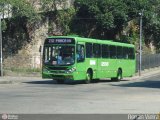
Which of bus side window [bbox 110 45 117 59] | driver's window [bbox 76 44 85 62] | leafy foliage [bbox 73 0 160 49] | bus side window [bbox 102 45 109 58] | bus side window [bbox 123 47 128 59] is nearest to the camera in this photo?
driver's window [bbox 76 44 85 62]

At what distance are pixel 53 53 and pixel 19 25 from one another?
20.0 meters

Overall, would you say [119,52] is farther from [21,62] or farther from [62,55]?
[21,62]

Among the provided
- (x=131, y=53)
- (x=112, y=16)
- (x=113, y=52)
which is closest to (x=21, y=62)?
(x=112, y=16)

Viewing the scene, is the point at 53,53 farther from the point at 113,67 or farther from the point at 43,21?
the point at 43,21

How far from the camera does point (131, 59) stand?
43781 mm

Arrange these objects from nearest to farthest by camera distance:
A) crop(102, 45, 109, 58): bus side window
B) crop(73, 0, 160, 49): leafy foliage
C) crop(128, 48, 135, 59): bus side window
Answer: crop(102, 45, 109, 58): bus side window < crop(128, 48, 135, 59): bus side window < crop(73, 0, 160, 49): leafy foliage

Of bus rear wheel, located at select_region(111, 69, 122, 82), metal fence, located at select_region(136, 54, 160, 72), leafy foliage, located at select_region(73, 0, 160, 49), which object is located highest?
leafy foliage, located at select_region(73, 0, 160, 49)

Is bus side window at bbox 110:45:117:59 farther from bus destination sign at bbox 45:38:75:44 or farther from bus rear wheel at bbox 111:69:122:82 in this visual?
bus destination sign at bbox 45:38:75:44

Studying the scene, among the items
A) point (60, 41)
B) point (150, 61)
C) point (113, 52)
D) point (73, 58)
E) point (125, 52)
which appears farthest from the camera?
point (150, 61)

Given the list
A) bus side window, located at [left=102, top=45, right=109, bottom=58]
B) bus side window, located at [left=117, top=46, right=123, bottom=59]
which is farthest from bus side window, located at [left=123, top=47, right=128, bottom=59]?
bus side window, located at [left=102, top=45, right=109, bottom=58]

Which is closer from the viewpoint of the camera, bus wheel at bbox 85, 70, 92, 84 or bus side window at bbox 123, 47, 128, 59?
bus wheel at bbox 85, 70, 92, 84

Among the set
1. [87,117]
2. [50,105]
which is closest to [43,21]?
[50,105]

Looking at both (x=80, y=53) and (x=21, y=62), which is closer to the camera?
(x=80, y=53)

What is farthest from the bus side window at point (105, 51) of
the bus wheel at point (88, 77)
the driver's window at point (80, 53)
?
the driver's window at point (80, 53)
